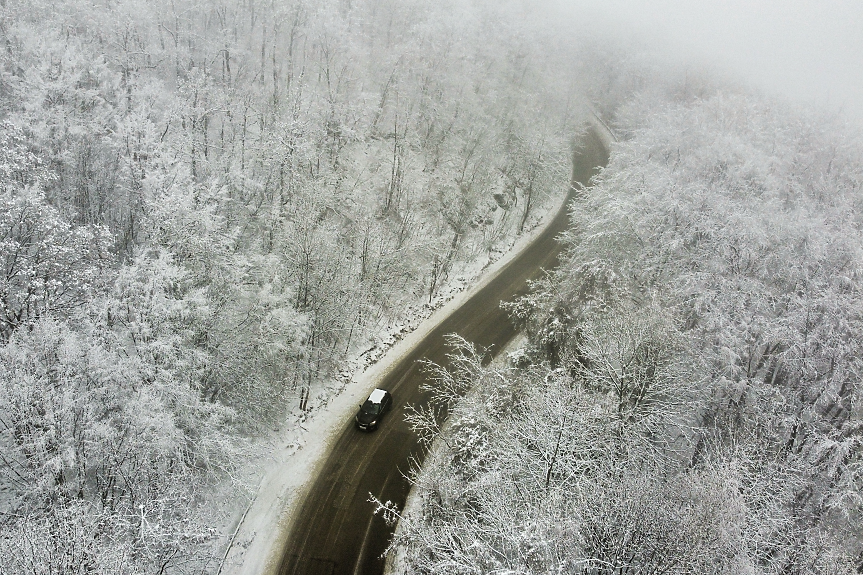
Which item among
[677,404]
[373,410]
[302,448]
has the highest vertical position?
[677,404]

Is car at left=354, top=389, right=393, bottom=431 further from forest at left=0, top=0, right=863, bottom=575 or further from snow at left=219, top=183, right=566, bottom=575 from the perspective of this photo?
forest at left=0, top=0, right=863, bottom=575

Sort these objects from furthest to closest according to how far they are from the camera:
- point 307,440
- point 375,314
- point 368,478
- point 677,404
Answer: point 375,314 → point 307,440 → point 368,478 → point 677,404

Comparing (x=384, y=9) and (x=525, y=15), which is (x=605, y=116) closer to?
(x=525, y=15)

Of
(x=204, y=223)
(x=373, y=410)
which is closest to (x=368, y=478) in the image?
(x=373, y=410)

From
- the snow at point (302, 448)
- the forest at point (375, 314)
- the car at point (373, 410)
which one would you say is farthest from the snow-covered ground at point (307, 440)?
the car at point (373, 410)

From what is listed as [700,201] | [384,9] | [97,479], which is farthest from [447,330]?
[384,9]

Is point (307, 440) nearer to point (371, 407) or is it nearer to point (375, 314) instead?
point (371, 407)
